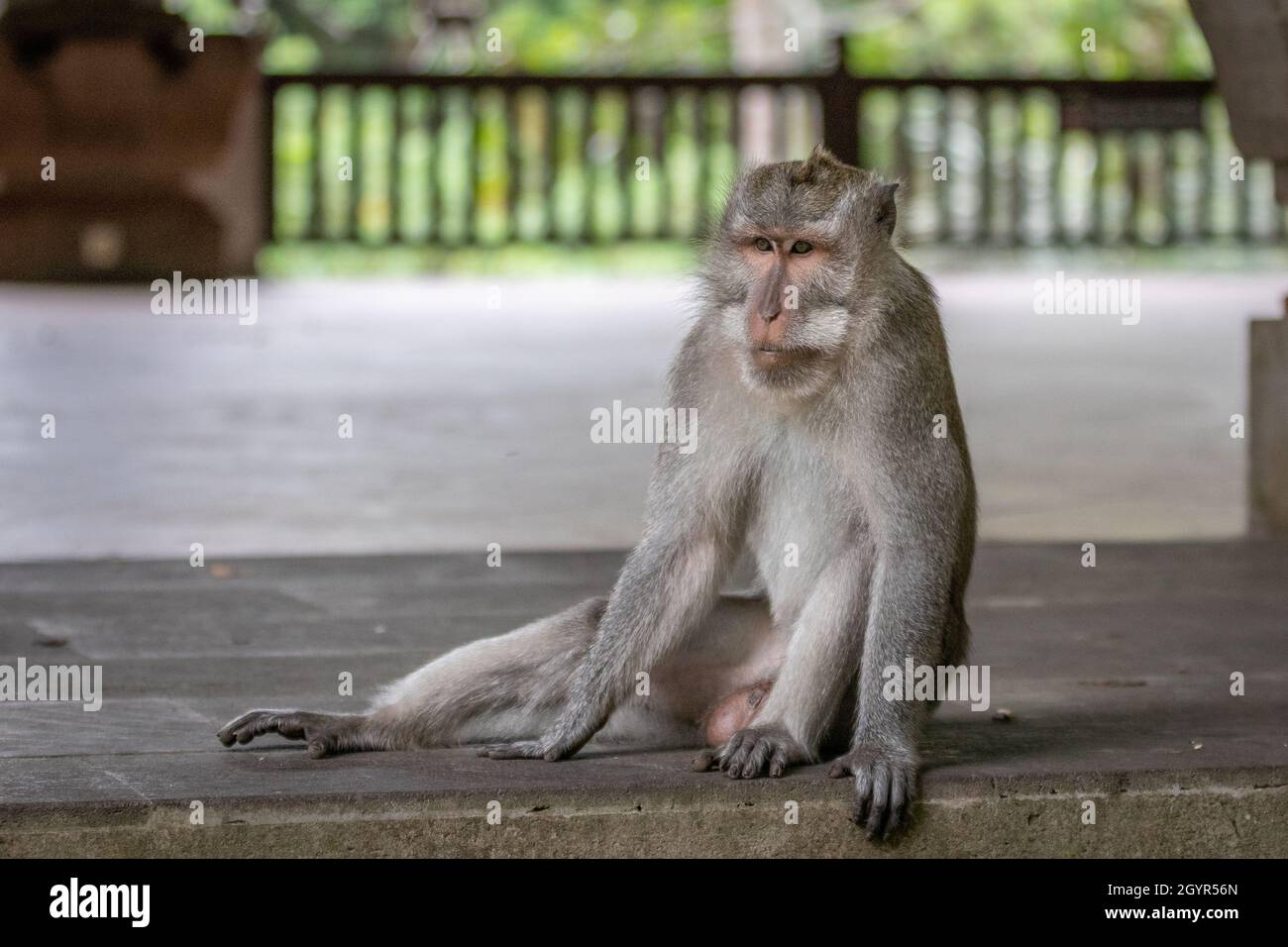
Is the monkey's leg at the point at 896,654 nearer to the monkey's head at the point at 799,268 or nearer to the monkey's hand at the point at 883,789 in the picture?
the monkey's hand at the point at 883,789

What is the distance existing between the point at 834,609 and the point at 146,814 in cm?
120

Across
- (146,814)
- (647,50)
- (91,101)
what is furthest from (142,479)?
(647,50)

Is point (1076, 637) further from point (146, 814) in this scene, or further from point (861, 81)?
point (861, 81)

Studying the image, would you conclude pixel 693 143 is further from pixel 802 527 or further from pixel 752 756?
pixel 752 756

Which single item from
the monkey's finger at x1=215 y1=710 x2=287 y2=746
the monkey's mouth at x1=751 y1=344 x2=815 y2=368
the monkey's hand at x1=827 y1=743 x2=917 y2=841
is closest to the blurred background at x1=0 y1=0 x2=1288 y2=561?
the monkey's mouth at x1=751 y1=344 x2=815 y2=368

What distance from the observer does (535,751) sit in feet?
13.3

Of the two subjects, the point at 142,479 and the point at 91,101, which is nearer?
the point at 142,479

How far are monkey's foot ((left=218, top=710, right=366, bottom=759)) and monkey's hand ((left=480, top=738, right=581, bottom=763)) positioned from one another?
25cm

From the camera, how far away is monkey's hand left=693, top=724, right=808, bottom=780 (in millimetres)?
3842

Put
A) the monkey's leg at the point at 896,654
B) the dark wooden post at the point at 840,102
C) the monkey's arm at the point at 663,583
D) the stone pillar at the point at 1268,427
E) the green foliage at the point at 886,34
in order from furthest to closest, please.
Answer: the green foliage at the point at 886,34 < the dark wooden post at the point at 840,102 < the stone pillar at the point at 1268,427 < the monkey's arm at the point at 663,583 < the monkey's leg at the point at 896,654

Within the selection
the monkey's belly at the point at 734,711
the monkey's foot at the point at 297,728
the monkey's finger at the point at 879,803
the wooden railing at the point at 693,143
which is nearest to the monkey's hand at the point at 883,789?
the monkey's finger at the point at 879,803

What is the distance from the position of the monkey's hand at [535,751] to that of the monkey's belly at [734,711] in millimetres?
281

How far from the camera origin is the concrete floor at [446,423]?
745 cm

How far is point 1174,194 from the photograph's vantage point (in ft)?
62.3
